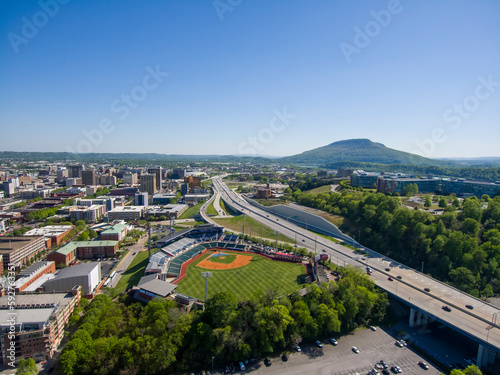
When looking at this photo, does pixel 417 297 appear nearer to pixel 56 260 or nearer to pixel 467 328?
pixel 467 328

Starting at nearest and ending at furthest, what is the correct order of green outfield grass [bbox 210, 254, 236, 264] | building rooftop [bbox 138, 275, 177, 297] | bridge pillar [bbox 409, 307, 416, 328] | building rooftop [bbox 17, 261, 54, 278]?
bridge pillar [bbox 409, 307, 416, 328] < building rooftop [bbox 138, 275, 177, 297] < building rooftop [bbox 17, 261, 54, 278] < green outfield grass [bbox 210, 254, 236, 264]

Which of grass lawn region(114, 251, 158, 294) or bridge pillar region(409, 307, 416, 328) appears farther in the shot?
grass lawn region(114, 251, 158, 294)

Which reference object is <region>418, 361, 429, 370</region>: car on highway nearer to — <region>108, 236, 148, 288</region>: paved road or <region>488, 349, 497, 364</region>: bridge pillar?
<region>488, 349, 497, 364</region>: bridge pillar

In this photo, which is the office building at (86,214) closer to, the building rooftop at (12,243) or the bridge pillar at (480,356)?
the building rooftop at (12,243)

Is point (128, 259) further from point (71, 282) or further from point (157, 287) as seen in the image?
point (157, 287)

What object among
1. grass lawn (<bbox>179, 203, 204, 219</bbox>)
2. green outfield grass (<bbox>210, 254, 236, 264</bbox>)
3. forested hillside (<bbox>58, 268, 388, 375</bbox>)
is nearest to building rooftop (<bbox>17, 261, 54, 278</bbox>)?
forested hillside (<bbox>58, 268, 388, 375</bbox>)

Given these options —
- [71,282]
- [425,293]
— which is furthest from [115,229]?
[425,293]

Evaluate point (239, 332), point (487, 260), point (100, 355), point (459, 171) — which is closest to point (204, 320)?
point (239, 332)
